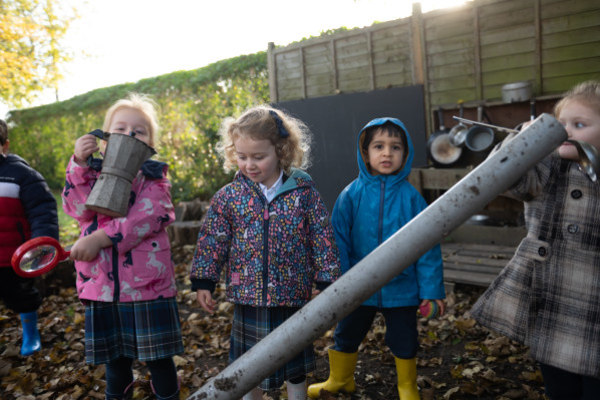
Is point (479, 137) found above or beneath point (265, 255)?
above

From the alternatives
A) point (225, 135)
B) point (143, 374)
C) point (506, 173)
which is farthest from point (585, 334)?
point (143, 374)

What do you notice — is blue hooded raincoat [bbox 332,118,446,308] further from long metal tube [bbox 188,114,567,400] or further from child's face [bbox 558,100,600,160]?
long metal tube [bbox 188,114,567,400]

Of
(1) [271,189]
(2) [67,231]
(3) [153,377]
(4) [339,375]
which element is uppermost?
(1) [271,189]

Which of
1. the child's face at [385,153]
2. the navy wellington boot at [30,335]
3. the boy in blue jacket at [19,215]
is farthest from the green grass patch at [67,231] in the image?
the child's face at [385,153]

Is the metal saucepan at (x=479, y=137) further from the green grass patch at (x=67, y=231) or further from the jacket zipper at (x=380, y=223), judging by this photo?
the green grass patch at (x=67, y=231)

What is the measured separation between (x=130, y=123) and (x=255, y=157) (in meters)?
0.68

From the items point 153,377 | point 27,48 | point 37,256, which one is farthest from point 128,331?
point 27,48

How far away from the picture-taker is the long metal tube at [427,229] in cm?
109

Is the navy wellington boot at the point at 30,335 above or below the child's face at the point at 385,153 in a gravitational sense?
below

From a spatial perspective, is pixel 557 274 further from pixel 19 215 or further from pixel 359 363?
pixel 19 215

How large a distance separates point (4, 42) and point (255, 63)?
4770 millimetres

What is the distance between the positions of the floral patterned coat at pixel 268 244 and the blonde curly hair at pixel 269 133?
12 centimetres

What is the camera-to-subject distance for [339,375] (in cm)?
267

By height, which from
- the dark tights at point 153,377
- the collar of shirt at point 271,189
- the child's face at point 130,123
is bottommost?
the dark tights at point 153,377
